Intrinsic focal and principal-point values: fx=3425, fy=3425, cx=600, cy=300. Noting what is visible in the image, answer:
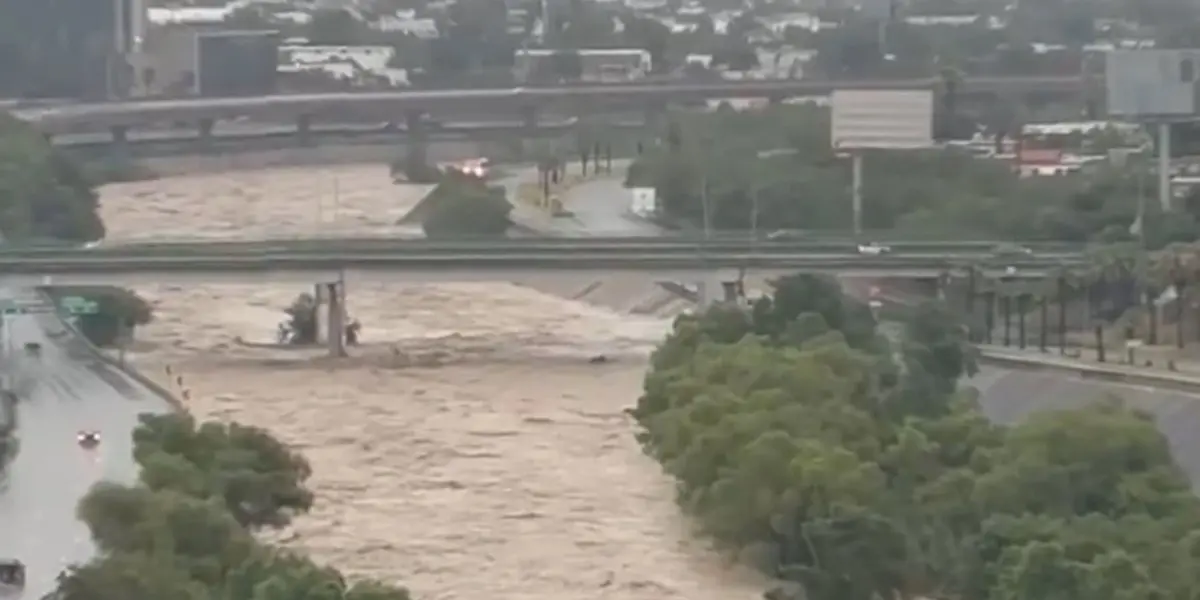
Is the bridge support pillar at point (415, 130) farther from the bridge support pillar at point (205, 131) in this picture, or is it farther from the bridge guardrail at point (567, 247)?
the bridge guardrail at point (567, 247)

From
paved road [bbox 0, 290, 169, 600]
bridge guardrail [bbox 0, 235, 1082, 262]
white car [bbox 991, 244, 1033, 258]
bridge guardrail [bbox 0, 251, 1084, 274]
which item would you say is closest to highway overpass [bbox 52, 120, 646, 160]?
bridge guardrail [bbox 0, 235, 1082, 262]

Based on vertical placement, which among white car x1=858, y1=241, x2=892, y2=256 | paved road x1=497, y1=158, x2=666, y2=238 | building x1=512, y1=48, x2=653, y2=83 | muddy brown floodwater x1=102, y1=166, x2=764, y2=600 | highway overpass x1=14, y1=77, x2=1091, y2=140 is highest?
building x1=512, y1=48, x2=653, y2=83

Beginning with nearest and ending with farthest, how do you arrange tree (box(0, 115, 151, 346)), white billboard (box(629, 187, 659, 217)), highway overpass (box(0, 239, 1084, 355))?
highway overpass (box(0, 239, 1084, 355)) → tree (box(0, 115, 151, 346)) → white billboard (box(629, 187, 659, 217))

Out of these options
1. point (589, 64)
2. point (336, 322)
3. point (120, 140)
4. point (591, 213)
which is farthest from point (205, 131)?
point (336, 322)

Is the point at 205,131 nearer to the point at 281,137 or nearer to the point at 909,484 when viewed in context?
the point at 281,137

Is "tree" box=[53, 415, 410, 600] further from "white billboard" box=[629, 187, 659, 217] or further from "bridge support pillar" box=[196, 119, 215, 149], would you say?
"bridge support pillar" box=[196, 119, 215, 149]

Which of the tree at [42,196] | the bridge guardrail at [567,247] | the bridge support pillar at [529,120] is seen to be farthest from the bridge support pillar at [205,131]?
the bridge guardrail at [567,247]
